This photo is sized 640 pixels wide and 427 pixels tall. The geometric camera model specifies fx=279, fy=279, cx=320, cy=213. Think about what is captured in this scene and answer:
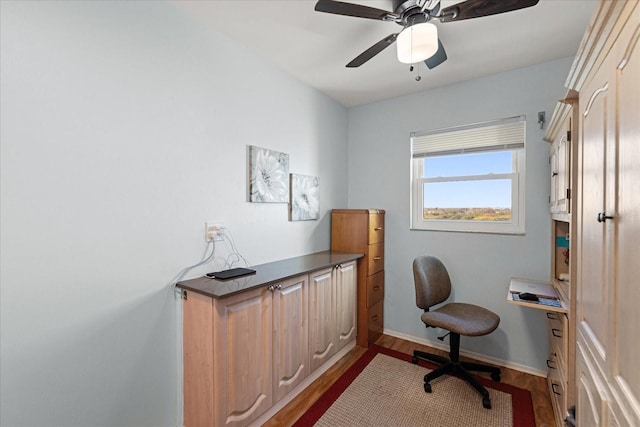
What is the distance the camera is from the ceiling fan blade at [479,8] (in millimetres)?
1349

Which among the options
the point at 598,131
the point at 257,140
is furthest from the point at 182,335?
the point at 598,131

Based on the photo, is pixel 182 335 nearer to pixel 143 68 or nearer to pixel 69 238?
pixel 69 238

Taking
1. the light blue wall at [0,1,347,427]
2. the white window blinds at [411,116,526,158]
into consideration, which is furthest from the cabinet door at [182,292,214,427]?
the white window blinds at [411,116,526,158]

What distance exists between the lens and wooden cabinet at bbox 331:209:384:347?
2.86 m

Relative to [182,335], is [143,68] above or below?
above

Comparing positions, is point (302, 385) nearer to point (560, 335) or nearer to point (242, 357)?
point (242, 357)

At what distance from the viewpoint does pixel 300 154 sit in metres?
2.79

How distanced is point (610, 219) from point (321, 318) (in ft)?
6.25

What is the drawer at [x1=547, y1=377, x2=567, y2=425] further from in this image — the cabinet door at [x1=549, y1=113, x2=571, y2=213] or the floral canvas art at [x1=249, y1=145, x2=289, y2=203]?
the floral canvas art at [x1=249, y1=145, x2=289, y2=203]

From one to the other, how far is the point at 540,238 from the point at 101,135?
3240 mm

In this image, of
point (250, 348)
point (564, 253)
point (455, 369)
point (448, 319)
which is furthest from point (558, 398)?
point (250, 348)

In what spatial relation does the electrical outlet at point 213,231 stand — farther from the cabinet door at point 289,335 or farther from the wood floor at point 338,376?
the wood floor at point 338,376

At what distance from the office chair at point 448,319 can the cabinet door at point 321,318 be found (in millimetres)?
756

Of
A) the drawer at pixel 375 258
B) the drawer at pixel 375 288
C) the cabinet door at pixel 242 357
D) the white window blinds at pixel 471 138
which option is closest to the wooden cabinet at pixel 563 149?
the white window blinds at pixel 471 138
